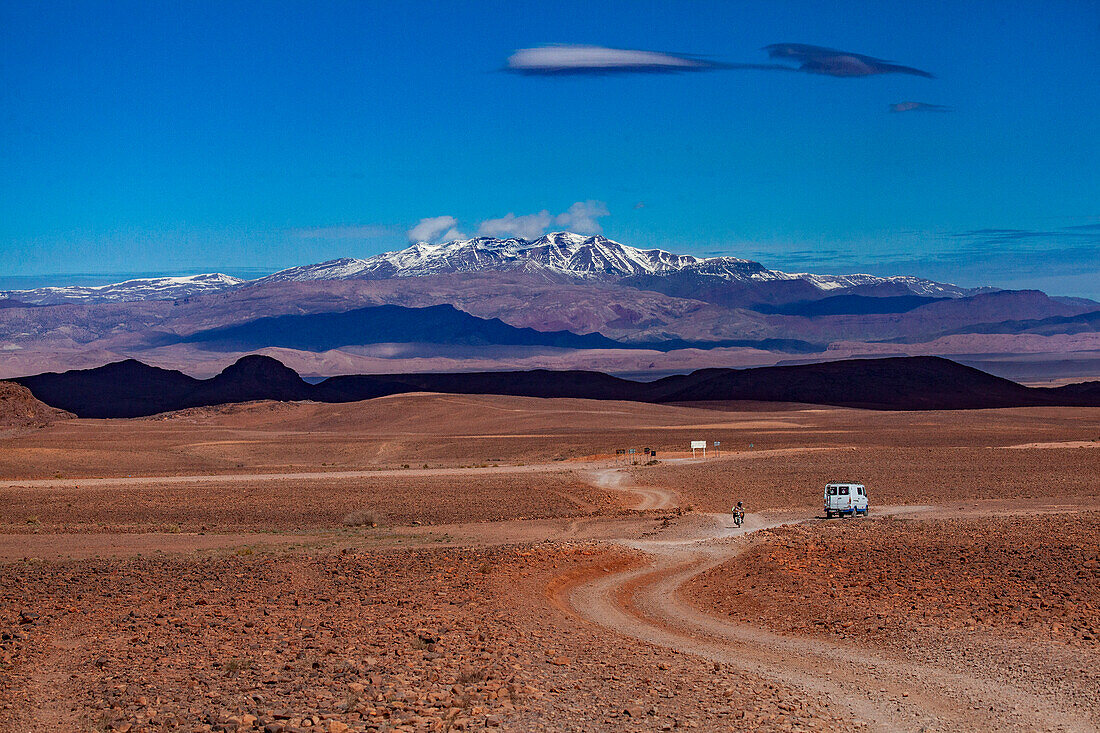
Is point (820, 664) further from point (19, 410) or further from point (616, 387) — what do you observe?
point (616, 387)

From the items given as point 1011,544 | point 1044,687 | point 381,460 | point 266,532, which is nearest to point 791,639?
point 1044,687

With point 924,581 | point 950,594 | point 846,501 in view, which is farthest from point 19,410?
point 950,594

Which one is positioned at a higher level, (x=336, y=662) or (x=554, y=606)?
(x=336, y=662)

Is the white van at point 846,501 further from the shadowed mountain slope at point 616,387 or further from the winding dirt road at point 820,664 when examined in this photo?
the shadowed mountain slope at point 616,387

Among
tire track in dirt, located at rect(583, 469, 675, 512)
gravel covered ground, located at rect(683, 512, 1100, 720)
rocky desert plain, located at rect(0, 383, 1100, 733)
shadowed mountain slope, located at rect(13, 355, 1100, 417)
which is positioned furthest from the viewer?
shadowed mountain slope, located at rect(13, 355, 1100, 417)

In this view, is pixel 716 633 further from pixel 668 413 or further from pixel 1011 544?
pixel 668 413

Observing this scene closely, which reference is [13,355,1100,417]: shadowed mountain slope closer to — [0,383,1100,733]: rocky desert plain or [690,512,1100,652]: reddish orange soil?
[0,383,1100,733]: rocky desert plain

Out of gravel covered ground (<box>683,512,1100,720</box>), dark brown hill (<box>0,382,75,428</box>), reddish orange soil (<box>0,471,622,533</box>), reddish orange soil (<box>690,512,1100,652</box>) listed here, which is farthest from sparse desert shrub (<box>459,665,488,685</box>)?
dark brown hill (<box>0,382,75,428</box>)
